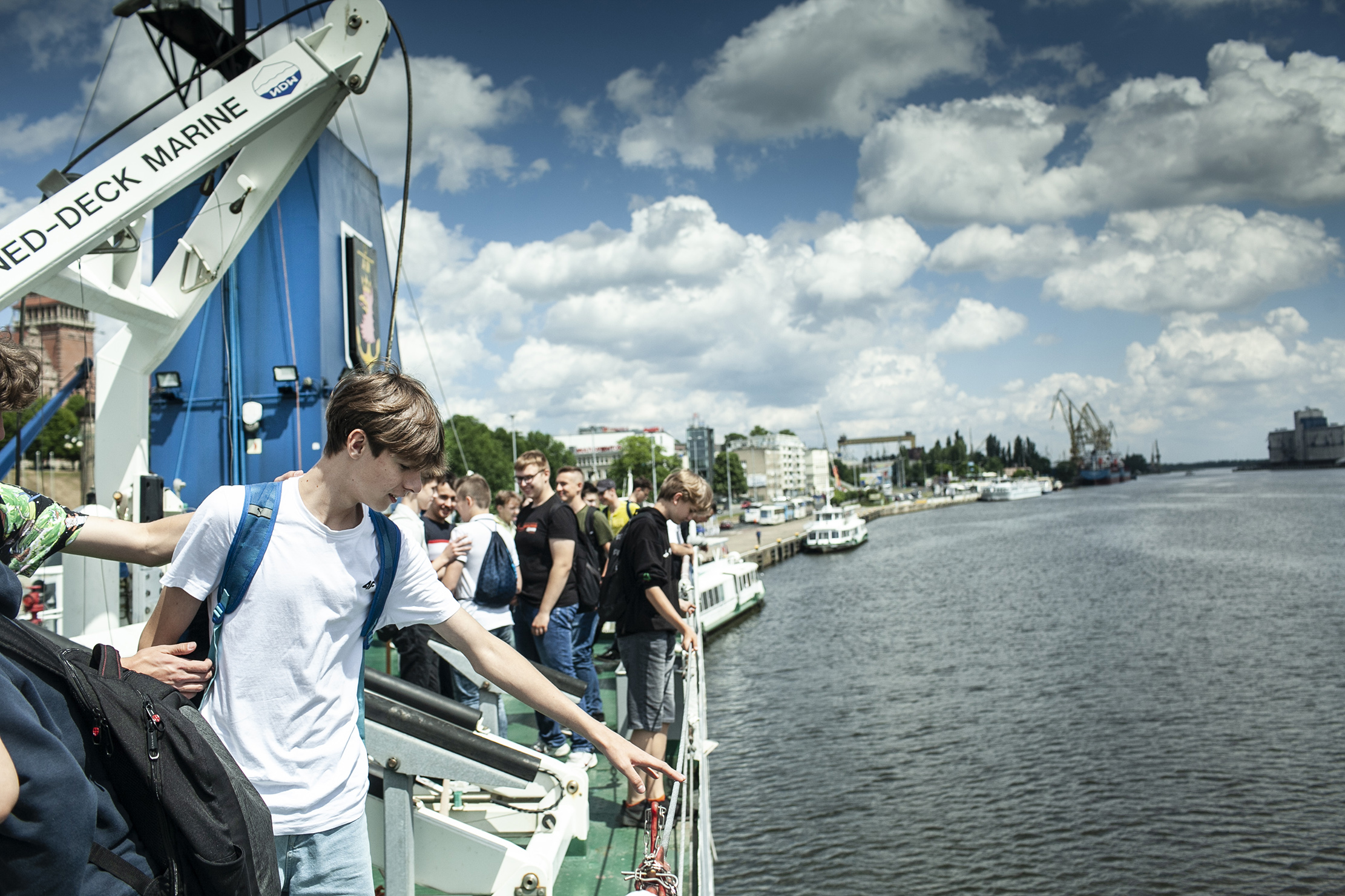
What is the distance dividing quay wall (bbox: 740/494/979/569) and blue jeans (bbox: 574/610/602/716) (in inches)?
1720

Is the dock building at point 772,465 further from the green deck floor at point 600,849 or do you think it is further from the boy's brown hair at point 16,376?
the boy's brown hair at point 16,376

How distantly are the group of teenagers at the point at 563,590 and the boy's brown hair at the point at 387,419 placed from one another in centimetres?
291

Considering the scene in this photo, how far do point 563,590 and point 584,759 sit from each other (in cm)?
112

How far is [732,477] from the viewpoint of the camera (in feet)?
401

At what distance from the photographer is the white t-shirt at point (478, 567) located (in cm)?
554

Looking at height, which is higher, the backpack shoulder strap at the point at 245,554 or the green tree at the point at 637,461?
the green tree at the point at 637,461

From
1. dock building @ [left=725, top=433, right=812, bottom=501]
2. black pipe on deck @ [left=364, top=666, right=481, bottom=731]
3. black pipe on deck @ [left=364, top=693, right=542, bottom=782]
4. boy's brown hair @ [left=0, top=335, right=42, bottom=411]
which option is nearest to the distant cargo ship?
dock building @ [left=725, top=433, right=812, bottom=501]

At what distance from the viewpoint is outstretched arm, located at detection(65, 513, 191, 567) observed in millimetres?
2248

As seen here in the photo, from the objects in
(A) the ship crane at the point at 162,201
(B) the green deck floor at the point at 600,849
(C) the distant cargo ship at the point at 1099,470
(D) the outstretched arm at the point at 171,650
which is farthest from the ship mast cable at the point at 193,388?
(C) the distant cargo ship at the point at 1099,470

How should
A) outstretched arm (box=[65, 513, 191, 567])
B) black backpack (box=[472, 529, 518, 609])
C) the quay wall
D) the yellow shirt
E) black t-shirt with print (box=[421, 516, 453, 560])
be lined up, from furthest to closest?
the quay wall
the yellow shirt
black t-shirt with print (box=[421, 516, 453, 560])
black backpack (box=[472, 529, 518, 609])
outstretched arm (box=[65, 513, 191, 567])

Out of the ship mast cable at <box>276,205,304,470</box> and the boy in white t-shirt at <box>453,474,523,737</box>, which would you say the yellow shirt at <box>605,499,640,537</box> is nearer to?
the ship mast cable at <box>276,205,304,470</box>

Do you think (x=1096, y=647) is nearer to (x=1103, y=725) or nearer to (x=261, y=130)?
(x=1103, y=725)

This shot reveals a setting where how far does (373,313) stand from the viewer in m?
13.2

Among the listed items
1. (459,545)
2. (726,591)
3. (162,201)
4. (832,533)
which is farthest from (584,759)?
(832,533)
